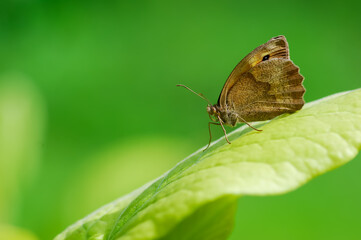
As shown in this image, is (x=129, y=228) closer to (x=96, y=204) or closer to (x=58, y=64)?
(x=96, y=204)

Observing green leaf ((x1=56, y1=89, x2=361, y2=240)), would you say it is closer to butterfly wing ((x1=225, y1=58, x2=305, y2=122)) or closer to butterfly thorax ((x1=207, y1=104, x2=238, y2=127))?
butterfly wing ((x1=225, y1=58, x2=305, y2=122))

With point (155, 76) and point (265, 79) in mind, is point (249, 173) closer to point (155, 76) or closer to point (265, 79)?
point (265, 79)

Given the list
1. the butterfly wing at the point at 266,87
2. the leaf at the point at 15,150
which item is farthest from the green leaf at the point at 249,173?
the leaf at the point at 15,150

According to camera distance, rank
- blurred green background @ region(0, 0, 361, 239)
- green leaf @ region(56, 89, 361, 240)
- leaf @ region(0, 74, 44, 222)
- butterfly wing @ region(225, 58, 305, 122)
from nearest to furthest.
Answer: green leaf @ region(56, 89, 361, 240), butterfly wing @ region(225, 58, 305, 122), leaf @ region(0, 74, 44, 222), blurred green background @ region(0, 0, 361, 239)

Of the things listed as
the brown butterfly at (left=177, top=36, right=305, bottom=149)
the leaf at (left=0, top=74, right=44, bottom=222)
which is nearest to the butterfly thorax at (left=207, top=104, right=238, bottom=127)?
the brown butterfly at (left=177, top=36, right=305, bottom=149)

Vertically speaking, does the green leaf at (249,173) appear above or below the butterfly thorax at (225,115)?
above

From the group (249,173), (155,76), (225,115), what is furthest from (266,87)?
(155,76)

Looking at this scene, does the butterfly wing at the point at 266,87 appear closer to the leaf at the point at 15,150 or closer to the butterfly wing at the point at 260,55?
the butterfly wing at the point at 260,55
